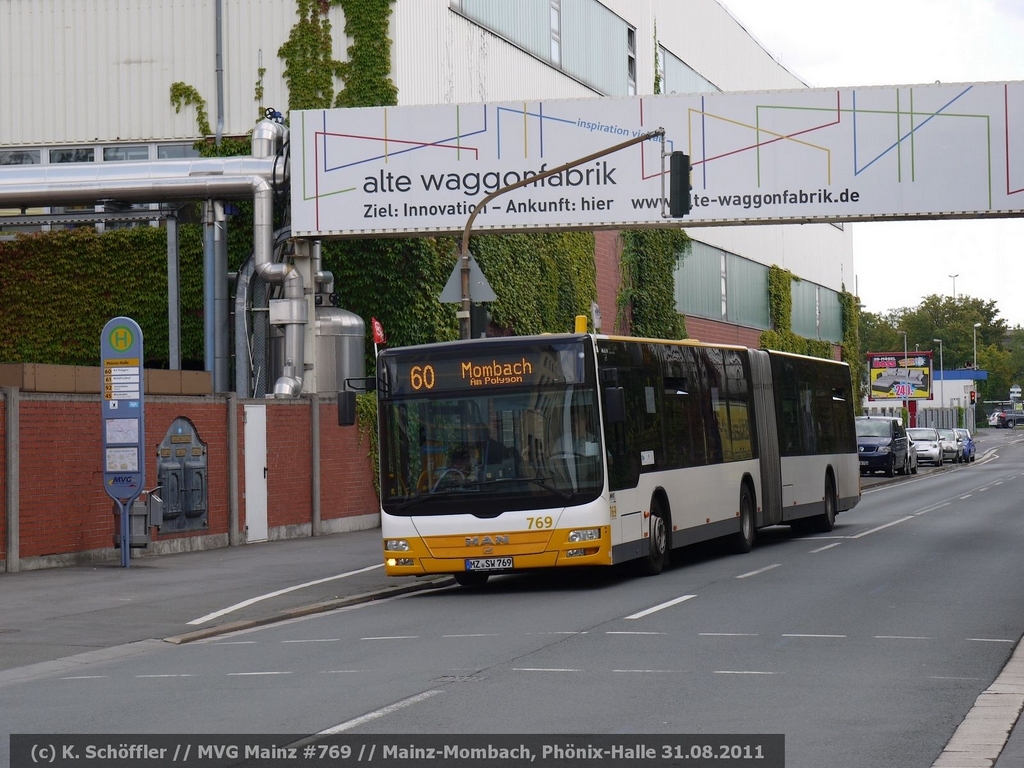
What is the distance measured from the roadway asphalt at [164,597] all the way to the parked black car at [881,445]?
33313 mm

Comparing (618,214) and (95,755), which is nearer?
(95,755)

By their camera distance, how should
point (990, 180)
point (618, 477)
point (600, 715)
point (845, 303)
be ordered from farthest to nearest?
point (845, 303)
point (990, 180)
point (618, 477)
point (600, 715)

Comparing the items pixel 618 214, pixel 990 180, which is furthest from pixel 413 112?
pixel 990 180

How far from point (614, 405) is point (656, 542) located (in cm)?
266

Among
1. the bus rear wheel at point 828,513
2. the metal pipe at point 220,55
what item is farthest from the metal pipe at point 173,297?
the bus rear wheel at point 828,513

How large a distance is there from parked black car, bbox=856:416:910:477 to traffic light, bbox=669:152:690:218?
32319 millimetres

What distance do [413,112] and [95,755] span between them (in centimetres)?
2215

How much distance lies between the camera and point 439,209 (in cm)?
2852

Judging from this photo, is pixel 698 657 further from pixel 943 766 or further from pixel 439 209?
pixel 439 209

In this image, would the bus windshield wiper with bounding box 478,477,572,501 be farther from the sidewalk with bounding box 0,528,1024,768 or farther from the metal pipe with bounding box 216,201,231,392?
the metal pipe with bounding box 216,201,231,392

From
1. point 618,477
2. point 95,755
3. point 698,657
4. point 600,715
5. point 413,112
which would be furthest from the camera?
point 413,112

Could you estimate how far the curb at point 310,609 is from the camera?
550 inches

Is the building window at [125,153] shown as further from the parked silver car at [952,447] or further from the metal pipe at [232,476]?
the parked silver car at [952,447]

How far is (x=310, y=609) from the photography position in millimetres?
15867
